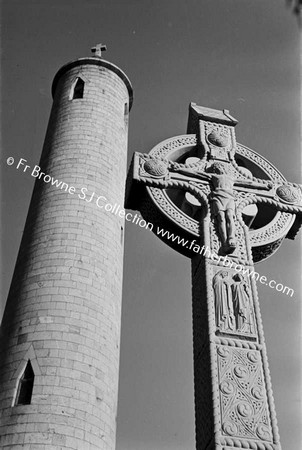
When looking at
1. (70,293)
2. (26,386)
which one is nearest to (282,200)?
(70,293)

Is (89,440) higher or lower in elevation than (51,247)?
lower

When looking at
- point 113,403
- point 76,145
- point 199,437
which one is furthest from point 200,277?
point 76,145

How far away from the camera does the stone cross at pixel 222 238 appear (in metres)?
6.45

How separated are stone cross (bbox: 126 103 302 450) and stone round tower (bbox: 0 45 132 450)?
6.65ft

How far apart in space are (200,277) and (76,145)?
17.1 feet

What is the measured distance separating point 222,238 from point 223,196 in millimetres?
783

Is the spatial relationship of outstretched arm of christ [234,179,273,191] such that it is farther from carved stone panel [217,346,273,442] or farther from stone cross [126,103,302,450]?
carved stone panel [217,346,273,442]

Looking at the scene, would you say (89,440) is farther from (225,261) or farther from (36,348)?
(225,261)

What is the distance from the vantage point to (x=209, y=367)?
6660 millimetres

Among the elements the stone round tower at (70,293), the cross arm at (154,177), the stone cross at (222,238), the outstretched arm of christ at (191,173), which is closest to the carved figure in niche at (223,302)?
the stone cross at (222,238)

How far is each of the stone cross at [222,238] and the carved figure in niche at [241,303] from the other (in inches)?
0.5

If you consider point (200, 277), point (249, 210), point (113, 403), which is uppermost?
point (249, 210)

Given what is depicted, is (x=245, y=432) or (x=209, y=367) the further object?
(x=209, y=367)

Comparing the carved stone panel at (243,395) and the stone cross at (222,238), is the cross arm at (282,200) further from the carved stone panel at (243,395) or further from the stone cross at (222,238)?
the carved stone panel at (243,395)
